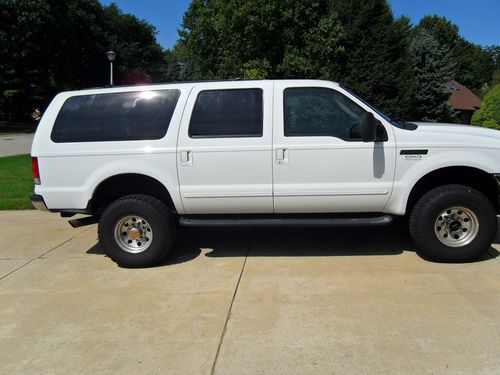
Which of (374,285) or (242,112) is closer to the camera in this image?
(374,285)

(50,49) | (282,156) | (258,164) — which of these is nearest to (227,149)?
(258,164)

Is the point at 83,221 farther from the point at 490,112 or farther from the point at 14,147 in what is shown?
the point at 490,112

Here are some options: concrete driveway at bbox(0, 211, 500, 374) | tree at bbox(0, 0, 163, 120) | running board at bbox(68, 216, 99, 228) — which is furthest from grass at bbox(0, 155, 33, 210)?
tree at bbox(0, 0, 163, 120)

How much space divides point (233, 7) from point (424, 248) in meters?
24.3

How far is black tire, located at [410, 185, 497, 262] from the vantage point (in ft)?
17.0

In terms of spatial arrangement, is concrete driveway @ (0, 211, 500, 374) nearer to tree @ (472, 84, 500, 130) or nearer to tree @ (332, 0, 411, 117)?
tree @ (332, 0, 411, 117)

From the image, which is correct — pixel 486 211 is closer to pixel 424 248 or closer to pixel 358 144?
pixel 424 248

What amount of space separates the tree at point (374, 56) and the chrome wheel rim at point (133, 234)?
23.1 m

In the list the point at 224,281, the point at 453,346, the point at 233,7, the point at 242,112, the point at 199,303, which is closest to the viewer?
the point at 453,346

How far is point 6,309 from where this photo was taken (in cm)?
452

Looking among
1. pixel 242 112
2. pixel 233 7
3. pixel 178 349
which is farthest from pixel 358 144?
pixel 233 7

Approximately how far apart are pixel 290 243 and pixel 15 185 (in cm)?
733

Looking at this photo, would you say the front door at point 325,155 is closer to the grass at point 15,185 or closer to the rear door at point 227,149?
the rear door at point 227,149

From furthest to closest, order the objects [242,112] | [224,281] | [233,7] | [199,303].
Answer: [233,7] < [242,112] < [224,281] < [199,303]
